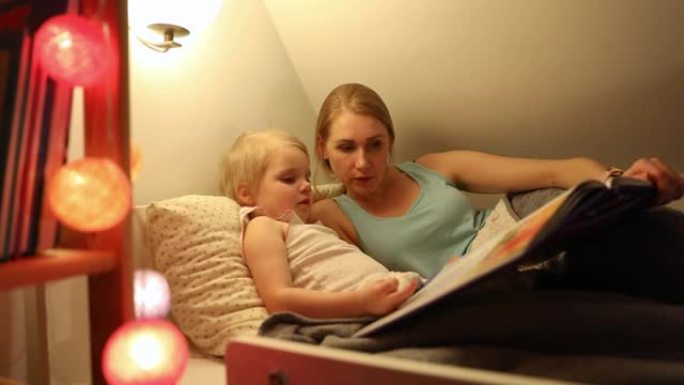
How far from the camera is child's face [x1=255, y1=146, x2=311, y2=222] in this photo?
118cm

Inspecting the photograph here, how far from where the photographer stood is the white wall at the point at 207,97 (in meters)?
1.20

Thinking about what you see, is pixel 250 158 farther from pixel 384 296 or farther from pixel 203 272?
pixel 384 296

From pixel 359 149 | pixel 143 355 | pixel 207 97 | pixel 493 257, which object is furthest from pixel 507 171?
pixel 143 355

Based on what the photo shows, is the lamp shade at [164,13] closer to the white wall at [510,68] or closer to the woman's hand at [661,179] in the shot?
the white wall at [510,68]

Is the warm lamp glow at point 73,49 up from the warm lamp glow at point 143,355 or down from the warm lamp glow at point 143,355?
up

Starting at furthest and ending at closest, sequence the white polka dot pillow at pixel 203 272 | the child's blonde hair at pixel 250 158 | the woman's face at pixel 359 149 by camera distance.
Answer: the woman's face at pixel 359 149
the child's blonde hair at pixel 250 158
the white polka dot pillow at pixel 203 272

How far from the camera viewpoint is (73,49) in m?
0.58

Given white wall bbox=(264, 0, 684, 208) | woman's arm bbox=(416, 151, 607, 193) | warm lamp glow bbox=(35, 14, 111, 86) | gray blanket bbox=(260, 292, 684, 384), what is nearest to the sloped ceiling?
white wall bbox=(264, 0, 684, 208)

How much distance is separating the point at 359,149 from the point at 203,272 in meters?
0.48

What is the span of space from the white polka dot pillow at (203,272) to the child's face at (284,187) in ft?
0.35

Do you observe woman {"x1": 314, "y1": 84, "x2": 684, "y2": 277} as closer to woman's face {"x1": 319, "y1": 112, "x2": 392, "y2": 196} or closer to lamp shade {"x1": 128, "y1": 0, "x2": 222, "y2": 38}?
woman's face {"x1": 319, "y1": 112, "x2": 392, "y2": 196}

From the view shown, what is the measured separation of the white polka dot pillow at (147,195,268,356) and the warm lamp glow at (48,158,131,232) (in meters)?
0.41

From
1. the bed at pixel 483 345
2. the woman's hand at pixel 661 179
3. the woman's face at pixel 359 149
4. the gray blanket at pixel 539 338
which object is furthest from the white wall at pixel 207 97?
the woman's hand at pixel 661 179

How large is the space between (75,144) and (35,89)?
27cm
